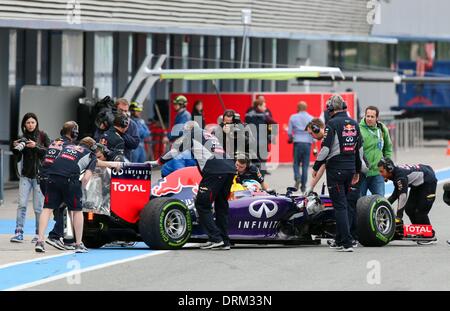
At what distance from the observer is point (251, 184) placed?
16875 millimetres

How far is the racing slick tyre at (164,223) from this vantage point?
50.0 feet

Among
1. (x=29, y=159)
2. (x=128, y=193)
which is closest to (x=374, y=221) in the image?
(x=128, y=193)

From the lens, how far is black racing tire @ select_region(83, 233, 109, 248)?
1609cm

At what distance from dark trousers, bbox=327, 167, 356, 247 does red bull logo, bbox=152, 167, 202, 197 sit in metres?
1.58

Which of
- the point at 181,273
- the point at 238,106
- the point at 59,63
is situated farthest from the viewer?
the point at 238,106

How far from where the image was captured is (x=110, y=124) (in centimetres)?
1908

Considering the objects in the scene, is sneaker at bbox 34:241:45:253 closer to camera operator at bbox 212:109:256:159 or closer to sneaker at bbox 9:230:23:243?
sneaker at bbox 9:230:23:243

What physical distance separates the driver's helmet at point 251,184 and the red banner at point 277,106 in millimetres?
14199

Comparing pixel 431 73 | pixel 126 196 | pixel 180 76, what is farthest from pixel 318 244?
pixel 431 73

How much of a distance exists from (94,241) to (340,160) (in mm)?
3023

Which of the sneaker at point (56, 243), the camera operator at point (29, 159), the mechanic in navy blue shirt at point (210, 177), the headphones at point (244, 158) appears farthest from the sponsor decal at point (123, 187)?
the headphones at point (244, 158)

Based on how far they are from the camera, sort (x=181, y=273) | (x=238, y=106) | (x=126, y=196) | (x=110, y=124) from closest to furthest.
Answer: (x=181, y=273) < (x=126, y=196) < (x=110, y=124) < (x=238, y=106)

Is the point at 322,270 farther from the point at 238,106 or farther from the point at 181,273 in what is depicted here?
the point at 238,106

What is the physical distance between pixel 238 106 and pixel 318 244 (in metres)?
15.0
